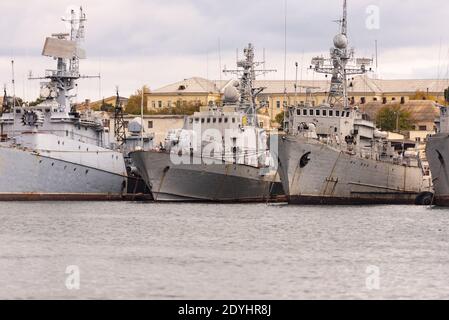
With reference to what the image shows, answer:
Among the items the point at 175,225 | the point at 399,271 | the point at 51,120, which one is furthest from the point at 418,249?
the point at 51,120

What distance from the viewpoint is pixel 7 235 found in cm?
5809

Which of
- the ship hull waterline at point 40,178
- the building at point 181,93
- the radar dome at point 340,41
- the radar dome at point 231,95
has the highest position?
the radar dome at point 340,41

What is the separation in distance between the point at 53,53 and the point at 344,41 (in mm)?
19975

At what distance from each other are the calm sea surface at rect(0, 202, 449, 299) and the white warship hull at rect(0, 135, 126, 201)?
16.4m

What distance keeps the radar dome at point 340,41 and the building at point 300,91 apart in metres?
83.8

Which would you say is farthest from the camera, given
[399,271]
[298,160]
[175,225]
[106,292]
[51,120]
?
[51,120]

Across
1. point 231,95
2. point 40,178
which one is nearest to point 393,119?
point 231,95

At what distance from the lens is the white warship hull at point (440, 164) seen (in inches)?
3241

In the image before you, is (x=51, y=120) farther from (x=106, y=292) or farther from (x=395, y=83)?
(x=395, y=83)

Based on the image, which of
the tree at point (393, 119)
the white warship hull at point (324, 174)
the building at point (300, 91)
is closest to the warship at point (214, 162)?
the white warship hull at point (324, 174)

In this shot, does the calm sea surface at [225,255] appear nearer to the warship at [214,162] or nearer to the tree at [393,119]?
the warship at [214,162]

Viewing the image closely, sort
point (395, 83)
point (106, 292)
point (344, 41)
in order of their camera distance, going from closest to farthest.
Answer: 1. point (106, 292)
2. point (344, 41)
3. point (395, 83)

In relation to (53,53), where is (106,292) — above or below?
below
